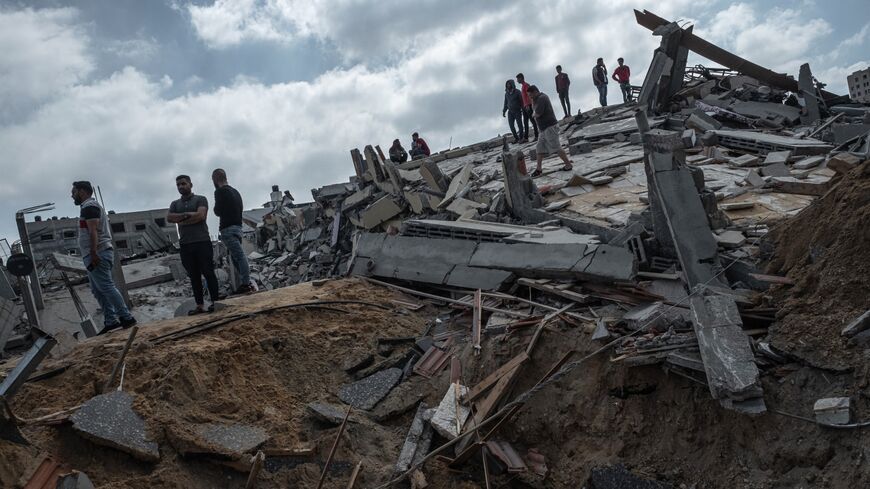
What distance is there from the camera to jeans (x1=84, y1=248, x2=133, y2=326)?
6127 mm

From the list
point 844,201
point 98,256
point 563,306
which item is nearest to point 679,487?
point 563,306

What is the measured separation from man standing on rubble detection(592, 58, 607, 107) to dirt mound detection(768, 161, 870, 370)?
548 inches

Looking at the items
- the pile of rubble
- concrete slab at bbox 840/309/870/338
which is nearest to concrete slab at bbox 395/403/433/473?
the pile of rubble

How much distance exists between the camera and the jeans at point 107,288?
6.13m

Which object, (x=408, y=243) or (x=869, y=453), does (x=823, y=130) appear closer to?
(x=408, y=243)

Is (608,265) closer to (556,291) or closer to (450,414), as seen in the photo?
(556,291)

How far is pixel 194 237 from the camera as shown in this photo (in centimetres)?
639

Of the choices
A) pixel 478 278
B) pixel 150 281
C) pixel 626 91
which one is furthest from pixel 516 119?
pixel 150 281

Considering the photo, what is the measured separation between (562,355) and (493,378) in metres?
0.65

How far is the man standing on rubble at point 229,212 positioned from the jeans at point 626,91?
14.7m

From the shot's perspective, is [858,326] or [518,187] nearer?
[858,326]

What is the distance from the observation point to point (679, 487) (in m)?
3.97

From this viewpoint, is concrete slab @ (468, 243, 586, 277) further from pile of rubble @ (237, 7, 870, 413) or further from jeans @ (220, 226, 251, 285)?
jeans @ (220, 226, 251, 285)

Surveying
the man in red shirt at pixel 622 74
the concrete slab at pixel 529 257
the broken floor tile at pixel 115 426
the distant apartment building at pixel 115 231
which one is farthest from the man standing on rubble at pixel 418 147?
the distant apartment building at pixel 115 231
